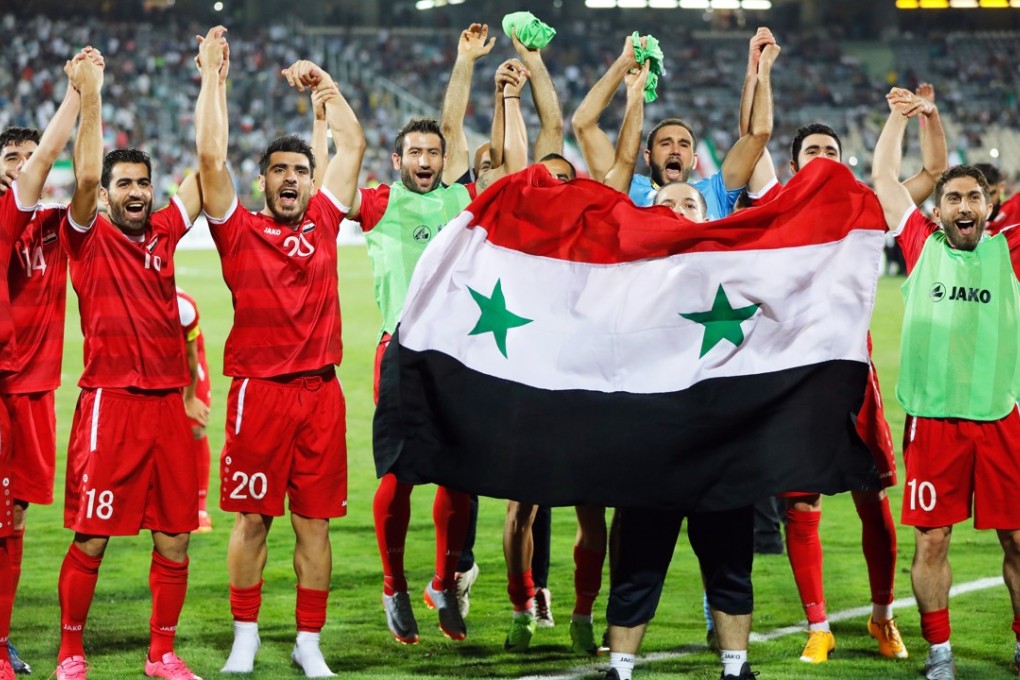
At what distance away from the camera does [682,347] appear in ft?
15.9

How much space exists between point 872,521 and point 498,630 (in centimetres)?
184

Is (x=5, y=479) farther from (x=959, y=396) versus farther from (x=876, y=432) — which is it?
(x=959, y=396)

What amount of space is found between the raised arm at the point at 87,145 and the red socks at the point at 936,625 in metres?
3.75

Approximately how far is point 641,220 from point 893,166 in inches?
51.5

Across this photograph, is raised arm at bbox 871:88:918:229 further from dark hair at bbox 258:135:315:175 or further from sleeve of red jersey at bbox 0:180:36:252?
sleeve of red jersey at bbox 0:180:36:252

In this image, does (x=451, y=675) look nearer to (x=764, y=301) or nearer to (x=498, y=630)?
(x=498, y=630)

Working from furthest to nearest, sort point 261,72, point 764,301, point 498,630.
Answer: point 261,72 → point 498,630 → point 764,301

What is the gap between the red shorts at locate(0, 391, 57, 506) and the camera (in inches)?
225

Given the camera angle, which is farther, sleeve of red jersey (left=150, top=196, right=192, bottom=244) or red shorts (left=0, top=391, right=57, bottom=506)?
red shorts (left=0, top=391, right=57, bottom=506)

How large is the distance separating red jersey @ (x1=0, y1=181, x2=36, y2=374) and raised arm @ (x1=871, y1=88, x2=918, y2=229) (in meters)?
3.49

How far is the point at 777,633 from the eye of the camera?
624cm

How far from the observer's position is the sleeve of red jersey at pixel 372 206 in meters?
6.15

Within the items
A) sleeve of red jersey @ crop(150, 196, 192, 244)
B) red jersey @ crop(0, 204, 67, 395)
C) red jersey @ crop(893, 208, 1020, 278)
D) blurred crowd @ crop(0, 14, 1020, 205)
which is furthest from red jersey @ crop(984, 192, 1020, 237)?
blurred crowd @ crop(0, 14, 1020, 205)

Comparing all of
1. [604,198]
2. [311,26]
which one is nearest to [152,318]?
[604,198]
